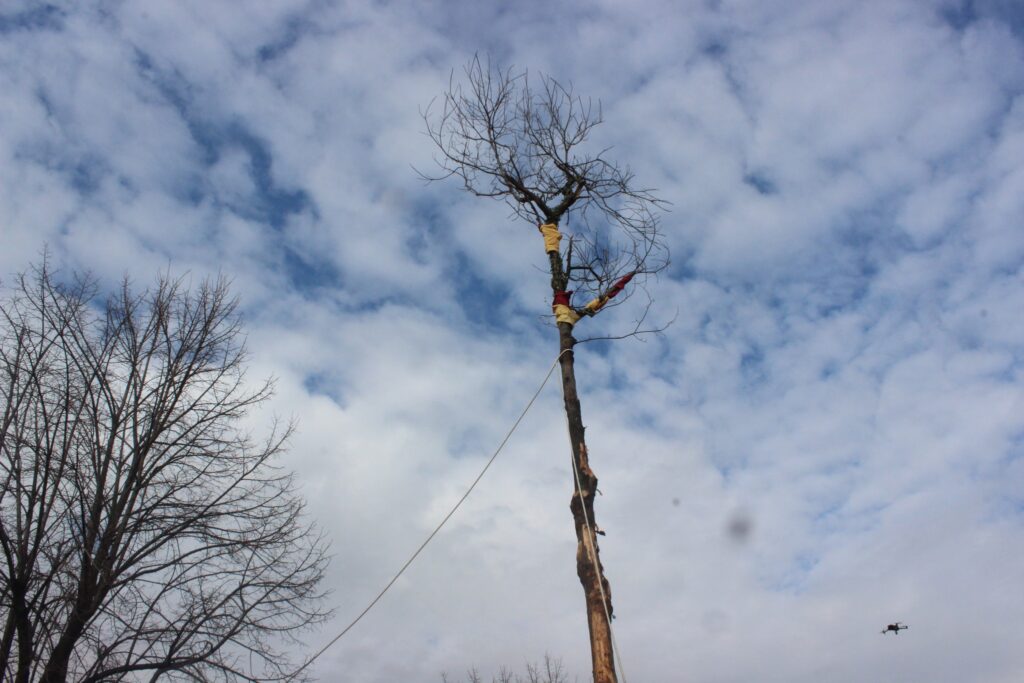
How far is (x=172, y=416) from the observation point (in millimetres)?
8758

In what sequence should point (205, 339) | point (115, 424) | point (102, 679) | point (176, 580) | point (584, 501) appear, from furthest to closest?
point (205, 339)
point (115, 424)
point (176, 580)
point (102, 679)
point (584, 501)

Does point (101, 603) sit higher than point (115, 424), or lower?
lower

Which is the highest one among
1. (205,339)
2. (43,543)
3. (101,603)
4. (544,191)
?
(205,339)

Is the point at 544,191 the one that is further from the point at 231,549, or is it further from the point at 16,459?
the point at 16,459

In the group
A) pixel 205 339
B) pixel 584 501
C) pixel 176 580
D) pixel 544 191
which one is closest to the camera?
pixel 584 501

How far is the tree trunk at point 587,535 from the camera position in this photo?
455cm

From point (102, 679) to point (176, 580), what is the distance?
3.55ft

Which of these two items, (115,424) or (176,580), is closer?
(176,580)

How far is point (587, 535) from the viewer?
16.2 feet

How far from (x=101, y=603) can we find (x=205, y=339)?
3.47m

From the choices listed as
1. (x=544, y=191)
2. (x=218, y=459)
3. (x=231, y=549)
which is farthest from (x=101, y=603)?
(x=544, y=191)

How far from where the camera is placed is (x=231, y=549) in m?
8.20

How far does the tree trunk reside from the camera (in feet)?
14.9

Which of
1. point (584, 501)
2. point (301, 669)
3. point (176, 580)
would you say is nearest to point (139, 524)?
point (176, 580)
